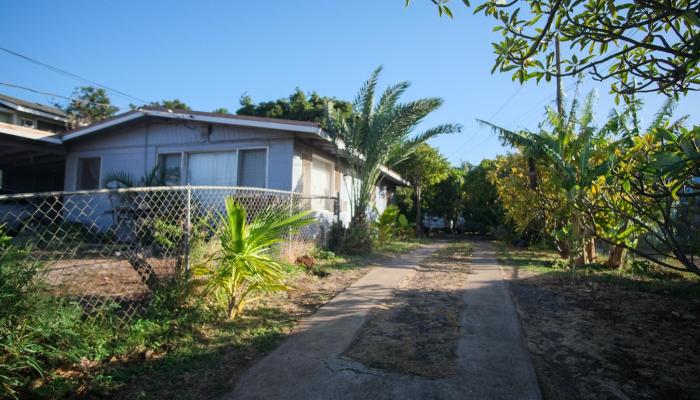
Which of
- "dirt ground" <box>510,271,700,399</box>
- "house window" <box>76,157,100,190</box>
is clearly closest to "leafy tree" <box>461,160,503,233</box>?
"dirt ground" <box>510,271,700,399</box>

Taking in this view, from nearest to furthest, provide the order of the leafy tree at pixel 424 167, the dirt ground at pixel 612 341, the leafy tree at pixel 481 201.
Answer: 1. the dirt ground at pixel 612 341
2. the leafy tree at pixel 424 167
3. the leafy tree at pixel 481 201

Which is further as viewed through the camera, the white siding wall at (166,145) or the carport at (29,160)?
the carport at (29,160)

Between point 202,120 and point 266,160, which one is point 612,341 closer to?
point 266,160

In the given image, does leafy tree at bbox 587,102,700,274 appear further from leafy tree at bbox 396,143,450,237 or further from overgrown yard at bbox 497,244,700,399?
leafy tree at bbox 396,143,450,237

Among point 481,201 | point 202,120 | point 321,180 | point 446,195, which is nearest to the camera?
point 202,120

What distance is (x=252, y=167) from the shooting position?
34.0 ft

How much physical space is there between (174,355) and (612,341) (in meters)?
4.31

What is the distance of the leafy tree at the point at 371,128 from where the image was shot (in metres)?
9.77

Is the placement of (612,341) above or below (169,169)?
below

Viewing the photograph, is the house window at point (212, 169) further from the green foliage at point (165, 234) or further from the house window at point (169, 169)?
the green foliage at point (165, 234)

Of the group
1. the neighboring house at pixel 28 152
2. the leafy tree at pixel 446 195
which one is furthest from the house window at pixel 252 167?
the leafy tree at pixel 446 195

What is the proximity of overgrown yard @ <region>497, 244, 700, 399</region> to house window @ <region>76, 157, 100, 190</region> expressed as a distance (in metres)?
13.7

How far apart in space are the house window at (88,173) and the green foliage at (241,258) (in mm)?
11331

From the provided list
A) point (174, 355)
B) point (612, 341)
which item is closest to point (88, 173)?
point (174, 355)
